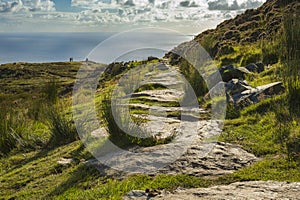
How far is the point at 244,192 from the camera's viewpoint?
158 inches

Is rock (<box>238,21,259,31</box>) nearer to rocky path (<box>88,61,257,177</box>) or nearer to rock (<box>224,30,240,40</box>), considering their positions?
rock (<box>224,30,240,40</box>)

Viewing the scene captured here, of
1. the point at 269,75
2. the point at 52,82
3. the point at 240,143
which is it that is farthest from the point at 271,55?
the point at 52,82

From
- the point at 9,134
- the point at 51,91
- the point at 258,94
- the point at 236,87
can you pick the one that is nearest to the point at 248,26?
the point at 51,91

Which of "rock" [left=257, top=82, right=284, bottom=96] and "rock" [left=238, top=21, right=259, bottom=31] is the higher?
"rock" [left=238, top=21, right=259, bottom=31]

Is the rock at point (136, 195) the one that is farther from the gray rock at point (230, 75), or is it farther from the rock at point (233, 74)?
the rock at point (233, 74)

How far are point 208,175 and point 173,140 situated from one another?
1.59 metres

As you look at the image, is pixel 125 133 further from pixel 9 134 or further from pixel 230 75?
pixel 230 75

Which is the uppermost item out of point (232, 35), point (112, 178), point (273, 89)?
point (232, 35)

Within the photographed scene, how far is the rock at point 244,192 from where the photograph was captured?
12.6 ft

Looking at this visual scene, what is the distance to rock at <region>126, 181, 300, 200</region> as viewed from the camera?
3.83m

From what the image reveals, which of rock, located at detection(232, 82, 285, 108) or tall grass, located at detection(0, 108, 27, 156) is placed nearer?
rock, located at detection(232, 82, 285, 108)

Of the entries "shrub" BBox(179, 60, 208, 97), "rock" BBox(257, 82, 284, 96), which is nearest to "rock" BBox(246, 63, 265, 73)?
"shrub" BBox(179, 60, 208, 97)

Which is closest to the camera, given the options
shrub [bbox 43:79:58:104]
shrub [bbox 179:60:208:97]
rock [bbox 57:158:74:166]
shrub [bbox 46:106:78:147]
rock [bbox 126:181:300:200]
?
rock [bbox 126:181:300:200]

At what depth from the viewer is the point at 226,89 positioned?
9008 mm
